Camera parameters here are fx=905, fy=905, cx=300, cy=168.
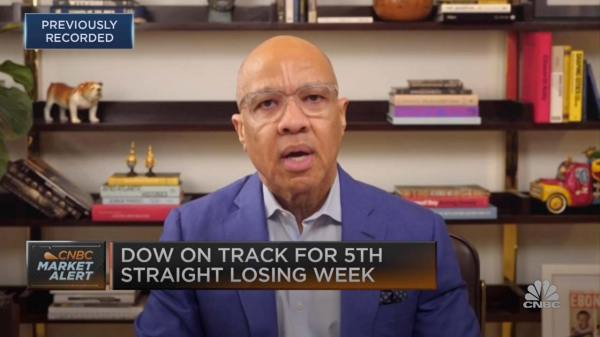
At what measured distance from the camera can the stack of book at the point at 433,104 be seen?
55.5 inches

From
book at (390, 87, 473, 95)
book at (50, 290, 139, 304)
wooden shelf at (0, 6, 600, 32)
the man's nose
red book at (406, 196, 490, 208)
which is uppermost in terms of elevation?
wooden shelf at (0, 6, 600, 32)

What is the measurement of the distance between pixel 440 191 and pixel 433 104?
14 centimetres

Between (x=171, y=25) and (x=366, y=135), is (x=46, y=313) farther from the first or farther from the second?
(x=366, y=135)

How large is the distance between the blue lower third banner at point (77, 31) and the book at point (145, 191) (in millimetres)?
926

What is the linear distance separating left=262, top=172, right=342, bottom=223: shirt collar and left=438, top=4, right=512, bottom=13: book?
2.96 ft

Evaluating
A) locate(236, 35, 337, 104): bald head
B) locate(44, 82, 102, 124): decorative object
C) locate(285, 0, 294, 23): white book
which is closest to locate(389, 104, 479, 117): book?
locate(285, 0, 294, 23): white book

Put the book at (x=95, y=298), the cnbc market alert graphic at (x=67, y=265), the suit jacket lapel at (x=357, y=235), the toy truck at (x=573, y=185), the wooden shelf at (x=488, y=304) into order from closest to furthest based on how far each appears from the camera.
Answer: the cnbc market alert graphic at (x=67, y=265) < the suit jacket lapel at (x=357, y=235) < the wooden shelf at (x=488, y=304) < the book at (x=95, y=298) < the toy truck at (x=573, y=185)

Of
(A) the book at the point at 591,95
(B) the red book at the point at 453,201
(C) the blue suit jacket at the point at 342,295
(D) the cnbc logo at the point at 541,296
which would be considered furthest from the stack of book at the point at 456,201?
(D) the cnbc logo at the point at 541,296

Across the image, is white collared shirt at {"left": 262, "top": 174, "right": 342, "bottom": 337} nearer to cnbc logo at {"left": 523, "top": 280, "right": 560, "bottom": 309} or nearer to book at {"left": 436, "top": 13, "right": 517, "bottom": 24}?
cnbc logo at {"left": 523, "top": 280, "right": 560, "bottom": 309}

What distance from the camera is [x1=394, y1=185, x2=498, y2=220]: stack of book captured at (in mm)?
1421

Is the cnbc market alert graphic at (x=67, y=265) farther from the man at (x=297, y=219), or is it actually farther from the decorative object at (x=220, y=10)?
the decorative object at (x=220, y=10)

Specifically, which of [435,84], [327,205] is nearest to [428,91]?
[435,84]

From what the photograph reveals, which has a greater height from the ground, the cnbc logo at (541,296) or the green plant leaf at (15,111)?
the green plant leaf at (15,111)

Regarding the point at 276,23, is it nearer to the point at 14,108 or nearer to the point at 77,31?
the point at 14,108
